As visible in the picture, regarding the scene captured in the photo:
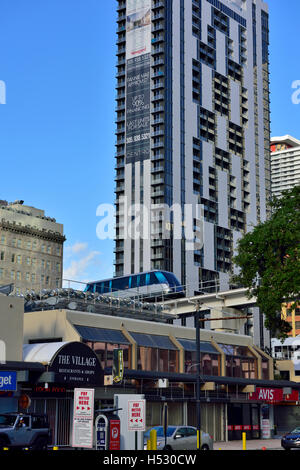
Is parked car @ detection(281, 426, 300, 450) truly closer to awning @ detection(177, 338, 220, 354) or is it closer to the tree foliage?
the tree foliage

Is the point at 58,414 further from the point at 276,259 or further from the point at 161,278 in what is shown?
the point at 161,278

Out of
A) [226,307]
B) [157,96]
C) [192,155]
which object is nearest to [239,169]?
[192,155]

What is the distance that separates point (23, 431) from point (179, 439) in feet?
25.5

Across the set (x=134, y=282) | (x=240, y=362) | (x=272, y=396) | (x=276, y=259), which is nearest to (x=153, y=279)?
(x=134, y=282)

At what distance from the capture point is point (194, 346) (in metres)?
54.6

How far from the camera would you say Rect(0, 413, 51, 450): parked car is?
31.5 m

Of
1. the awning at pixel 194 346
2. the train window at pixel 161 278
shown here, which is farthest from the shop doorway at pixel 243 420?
the train window at pixel 161 278

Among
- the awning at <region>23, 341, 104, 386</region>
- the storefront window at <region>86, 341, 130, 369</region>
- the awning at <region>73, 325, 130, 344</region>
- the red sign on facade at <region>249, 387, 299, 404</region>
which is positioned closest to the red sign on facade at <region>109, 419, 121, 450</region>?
the awning at <region>23, 341, 104, 386</region>

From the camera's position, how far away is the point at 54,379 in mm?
39562

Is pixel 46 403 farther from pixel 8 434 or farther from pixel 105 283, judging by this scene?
pixel 105 283

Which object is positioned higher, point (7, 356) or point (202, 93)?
point (202, 93)

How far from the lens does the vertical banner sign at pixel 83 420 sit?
2719cm

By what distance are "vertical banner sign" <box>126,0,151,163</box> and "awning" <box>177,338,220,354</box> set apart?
94433 mm

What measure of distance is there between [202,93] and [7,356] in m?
123
